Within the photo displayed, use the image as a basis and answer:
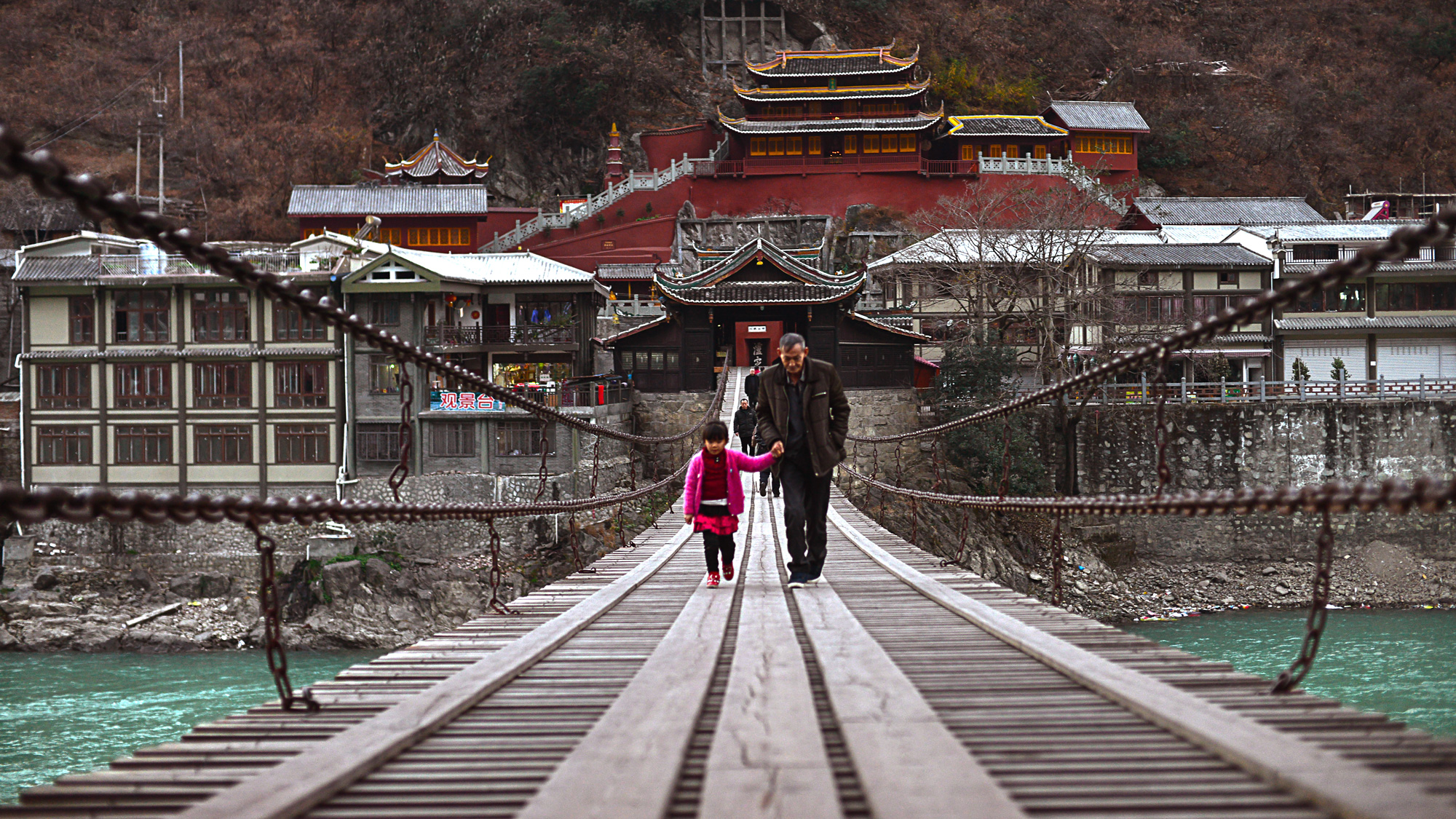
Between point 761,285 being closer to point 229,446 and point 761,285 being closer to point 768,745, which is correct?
point 229,446

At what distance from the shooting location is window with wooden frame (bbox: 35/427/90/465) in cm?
2522

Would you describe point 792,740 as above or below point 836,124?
below

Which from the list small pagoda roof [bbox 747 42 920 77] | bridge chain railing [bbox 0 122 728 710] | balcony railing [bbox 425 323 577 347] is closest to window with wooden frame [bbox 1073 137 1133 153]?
small pagoda roof [bbox 747 42 920 77]

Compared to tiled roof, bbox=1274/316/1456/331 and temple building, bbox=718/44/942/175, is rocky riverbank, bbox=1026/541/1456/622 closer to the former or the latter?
tiled roof, bbox=1274/316/1456/331

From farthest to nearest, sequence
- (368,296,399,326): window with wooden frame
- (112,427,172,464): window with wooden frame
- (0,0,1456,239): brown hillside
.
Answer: (0,0,1456,239): brown hillside, (368,296,399,326): window with wooden frame, (112,427,172,464): window with wooden frame

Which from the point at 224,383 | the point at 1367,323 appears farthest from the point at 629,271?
the point at 1367,323

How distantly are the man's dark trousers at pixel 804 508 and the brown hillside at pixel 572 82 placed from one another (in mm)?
35831

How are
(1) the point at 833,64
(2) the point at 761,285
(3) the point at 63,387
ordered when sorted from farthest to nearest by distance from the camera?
1. (1) the point at 833,64
2. (2) the point at 761,285
3. (3) the point at 63,387

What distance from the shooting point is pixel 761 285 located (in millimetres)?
26109

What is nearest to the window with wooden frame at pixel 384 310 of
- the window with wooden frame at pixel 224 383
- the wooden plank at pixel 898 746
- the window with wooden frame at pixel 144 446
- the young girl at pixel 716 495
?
the window with wooden frame at pixel 224 383

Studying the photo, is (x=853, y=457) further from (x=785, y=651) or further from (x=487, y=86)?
(x=487, y=86)

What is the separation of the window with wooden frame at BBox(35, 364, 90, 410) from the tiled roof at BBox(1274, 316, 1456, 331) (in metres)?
30.2

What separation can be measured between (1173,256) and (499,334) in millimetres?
17791

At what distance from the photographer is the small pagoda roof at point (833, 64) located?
1476 inches
